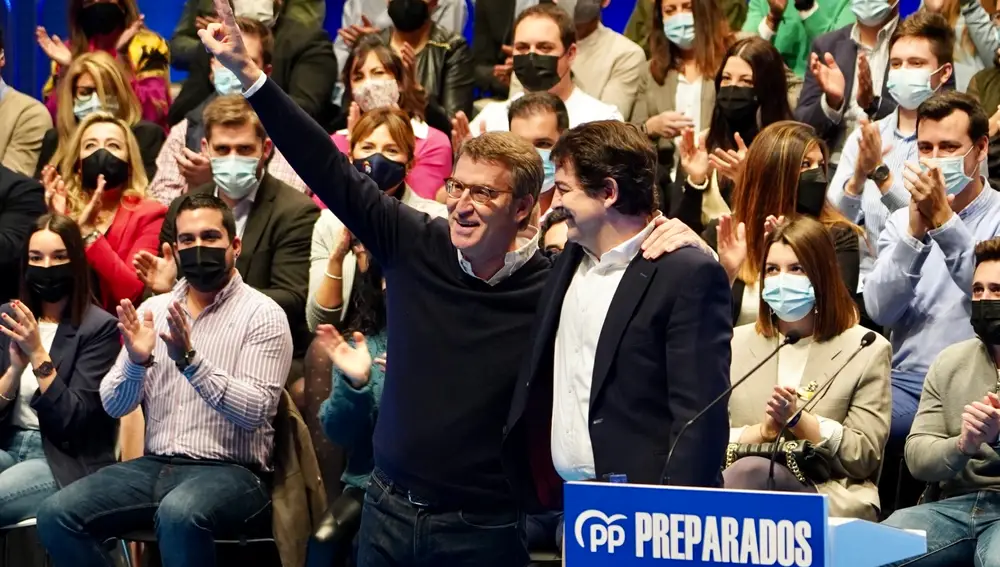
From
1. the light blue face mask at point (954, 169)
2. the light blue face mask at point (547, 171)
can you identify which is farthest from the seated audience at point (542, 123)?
the light blue face mask at point (954, 169)

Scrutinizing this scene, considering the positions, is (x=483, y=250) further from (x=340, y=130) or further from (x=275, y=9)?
(x=275, y=9)

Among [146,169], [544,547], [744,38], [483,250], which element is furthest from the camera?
[146,169]

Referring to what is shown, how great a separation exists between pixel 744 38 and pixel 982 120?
4.25 feet

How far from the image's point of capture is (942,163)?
5.34 metres

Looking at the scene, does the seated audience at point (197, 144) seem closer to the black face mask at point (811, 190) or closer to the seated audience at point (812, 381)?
the black face mask at point (811, 190)

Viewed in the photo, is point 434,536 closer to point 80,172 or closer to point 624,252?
point 624,252

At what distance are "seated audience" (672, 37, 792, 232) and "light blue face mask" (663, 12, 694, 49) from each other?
0.67m

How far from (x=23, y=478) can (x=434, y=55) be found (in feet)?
9.91

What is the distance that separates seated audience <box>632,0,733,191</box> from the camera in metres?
6.92

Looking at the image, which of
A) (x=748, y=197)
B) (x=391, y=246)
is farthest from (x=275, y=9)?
(x=391, y=246)

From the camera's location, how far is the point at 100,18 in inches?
304

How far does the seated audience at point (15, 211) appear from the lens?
630 centimetres

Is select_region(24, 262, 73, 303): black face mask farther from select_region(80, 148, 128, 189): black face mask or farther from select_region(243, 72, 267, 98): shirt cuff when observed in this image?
select_region(243, 72, 267, 98): shirt cuff

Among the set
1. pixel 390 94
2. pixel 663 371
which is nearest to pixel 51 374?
pixel 390 94
